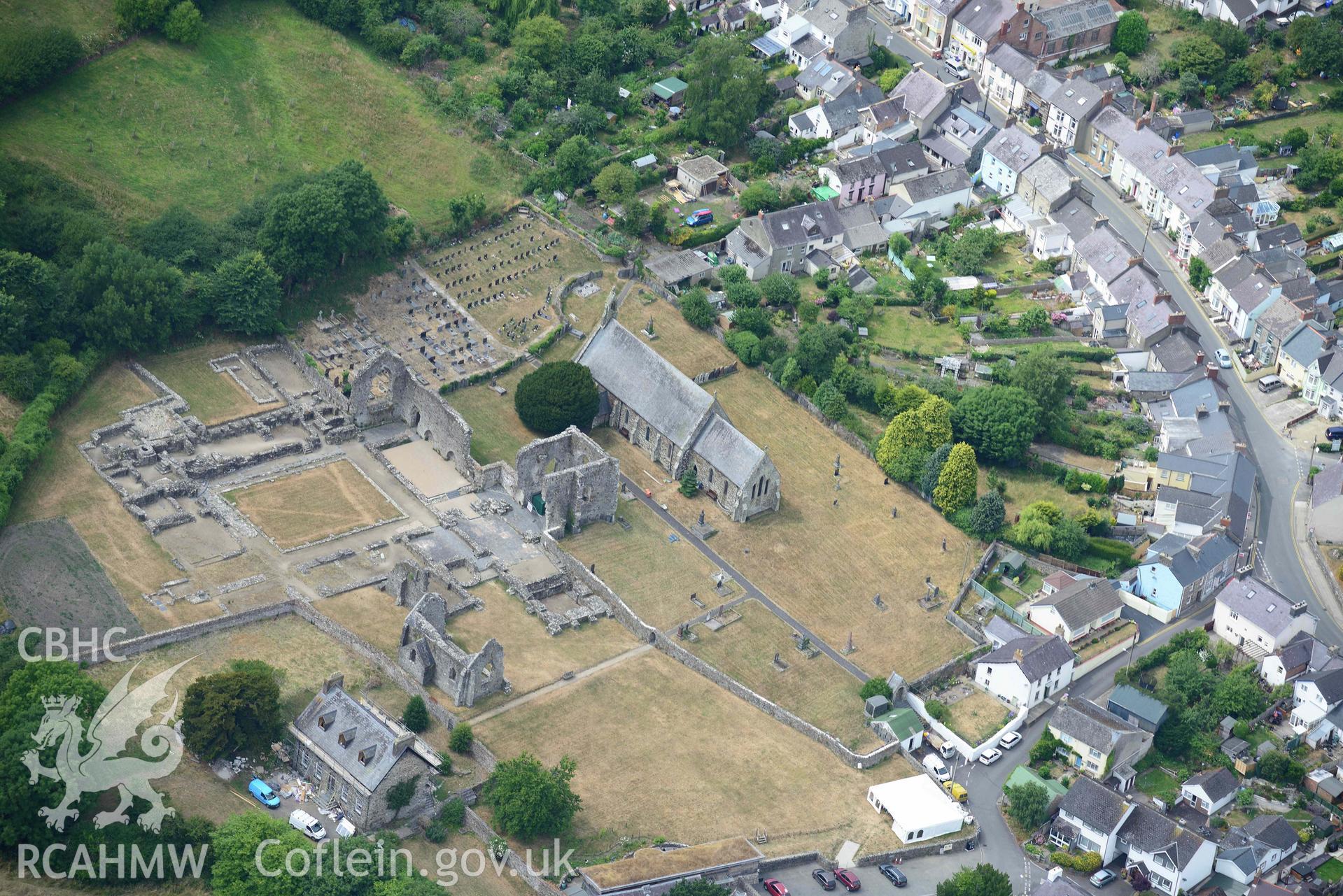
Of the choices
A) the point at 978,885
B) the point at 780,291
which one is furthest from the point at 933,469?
the point at 978,885

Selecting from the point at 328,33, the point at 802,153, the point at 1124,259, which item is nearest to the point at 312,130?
the point at 328,33

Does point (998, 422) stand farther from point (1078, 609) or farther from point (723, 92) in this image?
point (723, 92)

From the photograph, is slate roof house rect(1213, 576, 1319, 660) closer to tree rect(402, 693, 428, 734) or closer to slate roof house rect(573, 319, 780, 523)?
slate roof house rect(573, 319, 780, 523)

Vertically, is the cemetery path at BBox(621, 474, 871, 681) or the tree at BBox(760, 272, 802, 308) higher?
the tree at BBox(760, 272, 802, 308)

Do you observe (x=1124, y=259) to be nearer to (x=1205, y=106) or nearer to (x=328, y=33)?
(x=1205, y=106)

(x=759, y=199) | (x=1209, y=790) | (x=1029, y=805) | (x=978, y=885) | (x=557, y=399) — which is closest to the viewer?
(x=978, y=885)

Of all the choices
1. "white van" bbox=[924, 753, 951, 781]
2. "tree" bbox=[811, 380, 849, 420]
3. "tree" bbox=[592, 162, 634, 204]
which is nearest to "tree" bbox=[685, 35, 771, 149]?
"tree" bbox=[592, 162, 634, 204]

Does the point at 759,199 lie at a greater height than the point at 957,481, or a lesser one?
greater
